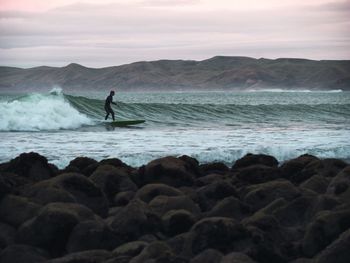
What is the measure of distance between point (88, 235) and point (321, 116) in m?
28.0

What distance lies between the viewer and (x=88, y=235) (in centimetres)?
575

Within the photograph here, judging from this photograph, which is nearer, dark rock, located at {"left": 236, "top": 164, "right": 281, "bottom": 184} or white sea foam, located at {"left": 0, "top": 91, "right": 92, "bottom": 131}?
dark rock, located at {"left": 236, "top": 164, "right": 281, "bottom": 184}

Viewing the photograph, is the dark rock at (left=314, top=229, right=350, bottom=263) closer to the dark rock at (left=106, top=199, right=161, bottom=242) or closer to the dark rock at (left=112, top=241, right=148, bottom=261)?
the dark rock at (left=112, top=241, right=148, bottom=261)

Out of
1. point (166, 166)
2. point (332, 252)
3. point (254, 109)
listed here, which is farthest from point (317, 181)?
point (254, 109)

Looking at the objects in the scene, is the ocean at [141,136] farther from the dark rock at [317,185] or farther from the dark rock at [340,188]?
the dark rock at [340,188]

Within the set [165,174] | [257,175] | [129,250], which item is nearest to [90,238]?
[129,250]

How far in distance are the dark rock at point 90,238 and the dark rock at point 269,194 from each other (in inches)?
72.4

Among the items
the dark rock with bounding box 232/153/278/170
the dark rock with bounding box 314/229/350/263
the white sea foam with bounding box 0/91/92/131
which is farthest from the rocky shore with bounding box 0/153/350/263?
the white sea foam with bounding box 0/91/92/131

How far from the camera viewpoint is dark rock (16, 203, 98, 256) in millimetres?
5809

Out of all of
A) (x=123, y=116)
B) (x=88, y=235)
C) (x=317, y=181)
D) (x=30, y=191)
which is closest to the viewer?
(x=88, y=235)

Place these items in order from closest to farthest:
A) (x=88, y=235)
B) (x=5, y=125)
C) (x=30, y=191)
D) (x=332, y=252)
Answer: (x=332, y=252), (x=88, y=235), (x=30, y=191), (x=5, y=125)

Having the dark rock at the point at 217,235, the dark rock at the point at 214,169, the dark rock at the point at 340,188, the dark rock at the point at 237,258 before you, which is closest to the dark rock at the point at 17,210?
the dark rock at the point at 217,235

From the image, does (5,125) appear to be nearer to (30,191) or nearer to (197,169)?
(197,169)

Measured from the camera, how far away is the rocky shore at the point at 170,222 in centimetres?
536
